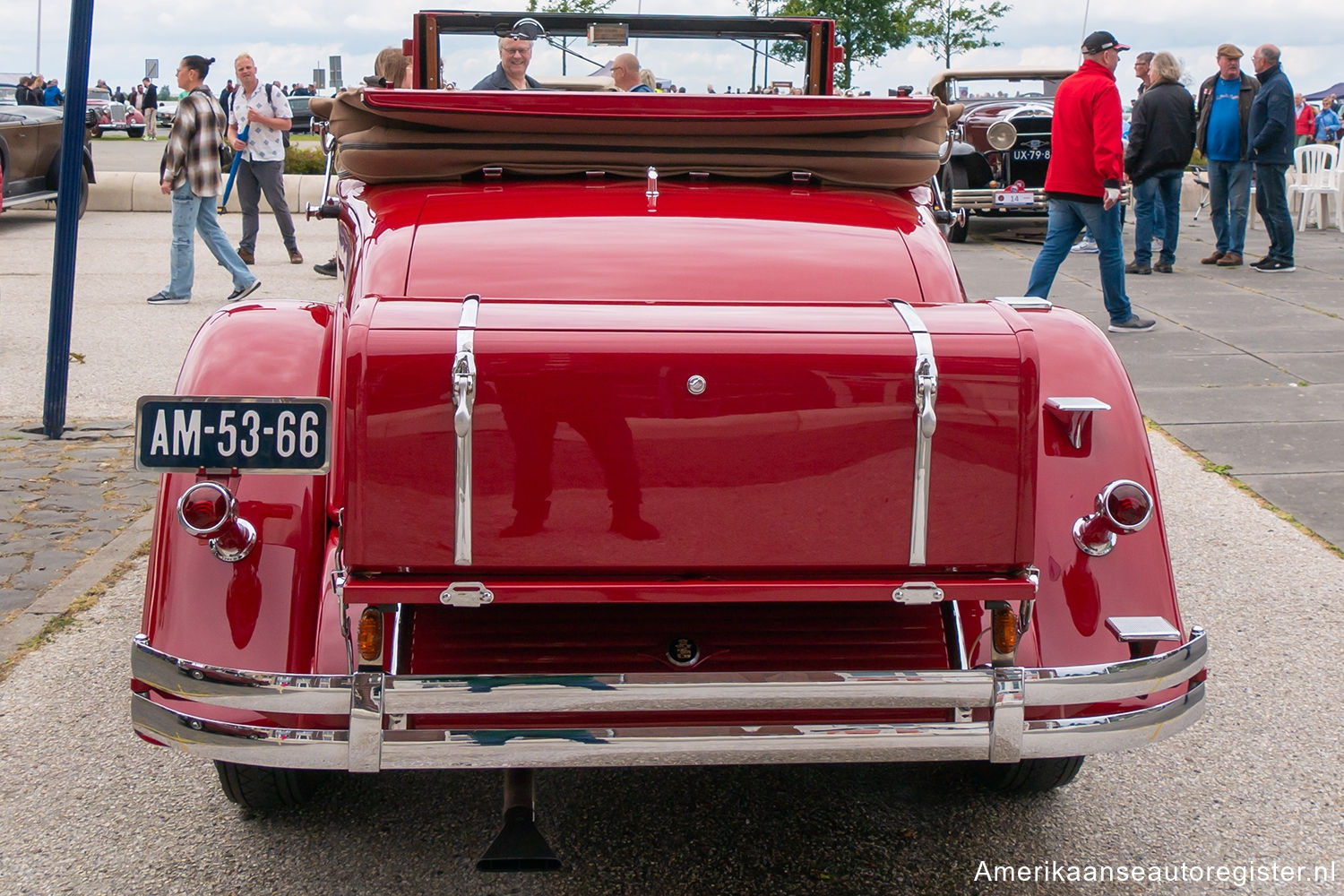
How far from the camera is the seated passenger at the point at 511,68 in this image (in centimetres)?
571

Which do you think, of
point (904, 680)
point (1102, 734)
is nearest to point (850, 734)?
point (904, 680)

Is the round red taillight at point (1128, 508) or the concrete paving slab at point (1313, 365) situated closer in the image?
the round red taillight at point (1128, 508)

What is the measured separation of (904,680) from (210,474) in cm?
165

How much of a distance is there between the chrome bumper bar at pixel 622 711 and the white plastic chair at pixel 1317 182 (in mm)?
15301

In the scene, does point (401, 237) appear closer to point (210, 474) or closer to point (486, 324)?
point (210, 474)

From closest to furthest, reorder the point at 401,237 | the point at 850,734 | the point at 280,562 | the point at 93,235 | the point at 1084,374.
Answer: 1. the point at 850,734
2. the point at 280,562
3. the point at 1084,374
4. the point at 401,237
5. the point at 93,235

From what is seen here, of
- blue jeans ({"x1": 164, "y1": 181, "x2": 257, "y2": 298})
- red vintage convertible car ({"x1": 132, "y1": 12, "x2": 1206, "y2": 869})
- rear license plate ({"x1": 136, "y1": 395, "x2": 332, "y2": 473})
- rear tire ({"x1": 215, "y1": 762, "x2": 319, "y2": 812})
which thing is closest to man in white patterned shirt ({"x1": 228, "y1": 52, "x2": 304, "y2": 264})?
blue jeans ({"x1": 164, "y1": 181, "x2": 257, "y2": 298})

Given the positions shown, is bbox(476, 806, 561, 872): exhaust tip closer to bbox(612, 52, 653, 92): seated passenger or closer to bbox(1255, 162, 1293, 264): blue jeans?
bbox(612, 52, 653, 92): seated passenger

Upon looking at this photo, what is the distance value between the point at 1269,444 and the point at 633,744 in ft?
18.1

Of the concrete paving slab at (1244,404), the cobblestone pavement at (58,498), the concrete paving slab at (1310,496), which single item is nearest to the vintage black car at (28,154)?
the cobblestone pavement at (58,498)

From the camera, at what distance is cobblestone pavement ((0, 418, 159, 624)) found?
4.88 m

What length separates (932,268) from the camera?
3.43 metres

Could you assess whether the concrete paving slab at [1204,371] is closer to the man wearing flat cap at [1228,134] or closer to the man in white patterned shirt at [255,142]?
the man wearing flat cap at [1228,134]

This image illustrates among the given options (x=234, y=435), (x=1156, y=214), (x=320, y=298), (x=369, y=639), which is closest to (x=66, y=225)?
(x=320, y=298)
